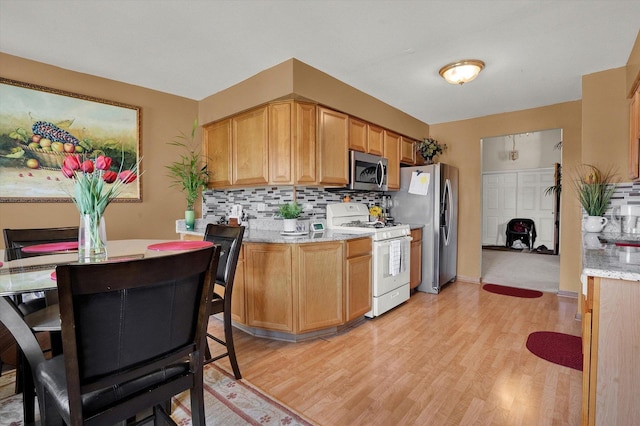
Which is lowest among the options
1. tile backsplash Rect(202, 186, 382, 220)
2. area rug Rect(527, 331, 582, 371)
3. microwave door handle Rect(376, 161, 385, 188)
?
area rug Rect(527, 331, 582, 371)

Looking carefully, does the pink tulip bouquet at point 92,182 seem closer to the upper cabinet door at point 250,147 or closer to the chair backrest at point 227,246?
the chair backrest at point 227,246

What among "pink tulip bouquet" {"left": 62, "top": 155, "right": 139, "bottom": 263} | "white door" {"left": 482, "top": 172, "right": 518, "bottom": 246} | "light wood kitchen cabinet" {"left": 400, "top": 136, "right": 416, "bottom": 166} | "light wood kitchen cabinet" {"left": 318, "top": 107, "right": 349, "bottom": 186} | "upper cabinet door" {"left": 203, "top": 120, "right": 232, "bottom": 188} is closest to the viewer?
"pink tulip bouquet" {"left": 62, "top": 155, "right": 139, "bottom": 263}

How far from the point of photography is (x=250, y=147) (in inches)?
124

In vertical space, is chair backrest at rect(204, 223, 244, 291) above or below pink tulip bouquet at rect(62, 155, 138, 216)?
below

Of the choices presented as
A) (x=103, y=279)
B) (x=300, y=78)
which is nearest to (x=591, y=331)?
(x=103, y=279)

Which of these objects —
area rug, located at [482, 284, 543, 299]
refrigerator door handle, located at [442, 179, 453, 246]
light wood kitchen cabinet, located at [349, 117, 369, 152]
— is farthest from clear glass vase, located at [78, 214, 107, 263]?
area rug, located at [482, 284, 543, 299]

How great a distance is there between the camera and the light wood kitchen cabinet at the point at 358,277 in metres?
2.78

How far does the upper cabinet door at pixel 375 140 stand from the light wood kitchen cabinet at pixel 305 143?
922 mm

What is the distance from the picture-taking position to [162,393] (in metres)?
1.08

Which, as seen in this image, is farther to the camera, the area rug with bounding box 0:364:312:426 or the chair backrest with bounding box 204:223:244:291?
the chair backrest with bounding box 204:223:244:291

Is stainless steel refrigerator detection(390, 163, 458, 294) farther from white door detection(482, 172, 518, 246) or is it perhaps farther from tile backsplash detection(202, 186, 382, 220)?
white door detection(482, 172, 518, 246)

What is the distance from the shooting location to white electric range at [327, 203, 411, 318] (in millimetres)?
3064

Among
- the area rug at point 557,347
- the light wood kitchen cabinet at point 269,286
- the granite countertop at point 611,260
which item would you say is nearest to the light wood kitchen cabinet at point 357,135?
the light wood kitchen cabinet at point 269,286

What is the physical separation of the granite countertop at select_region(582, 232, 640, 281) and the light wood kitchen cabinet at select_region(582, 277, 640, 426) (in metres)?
0.05
